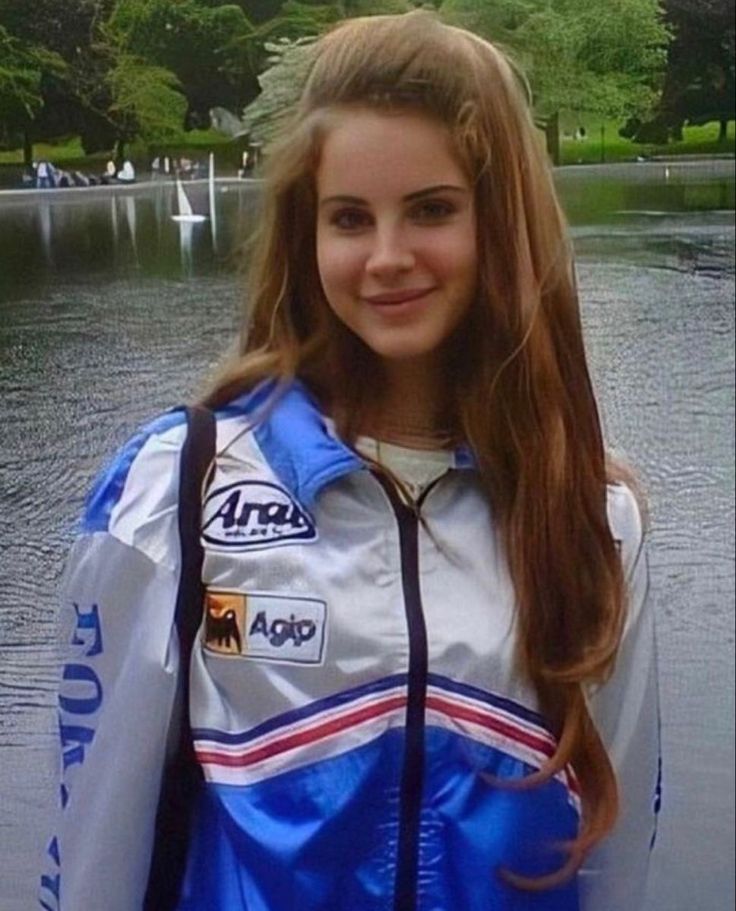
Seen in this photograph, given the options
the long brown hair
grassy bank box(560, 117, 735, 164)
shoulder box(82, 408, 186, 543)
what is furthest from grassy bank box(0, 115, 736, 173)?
shoulder box(82, 408, 186, 543)

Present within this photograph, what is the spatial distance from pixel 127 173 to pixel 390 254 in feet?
1.89

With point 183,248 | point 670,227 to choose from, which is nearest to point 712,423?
point 670,227

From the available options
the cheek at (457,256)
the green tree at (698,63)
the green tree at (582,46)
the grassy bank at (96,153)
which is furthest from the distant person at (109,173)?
the cheek at (457,256)

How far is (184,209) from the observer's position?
1.28 meters

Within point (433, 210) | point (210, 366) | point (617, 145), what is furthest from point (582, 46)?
point (433, 210)

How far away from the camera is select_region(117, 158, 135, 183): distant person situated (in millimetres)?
1262

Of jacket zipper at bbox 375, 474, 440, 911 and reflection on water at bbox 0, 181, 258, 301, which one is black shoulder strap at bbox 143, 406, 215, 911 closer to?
jacket zipper at bbox 375, 474, 440, 911

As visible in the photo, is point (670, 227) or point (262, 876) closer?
point (262, 876)

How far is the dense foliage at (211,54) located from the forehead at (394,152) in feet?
1.51

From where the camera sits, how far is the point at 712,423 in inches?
51.8

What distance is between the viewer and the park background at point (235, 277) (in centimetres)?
123

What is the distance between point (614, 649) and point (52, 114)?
0.73 meters

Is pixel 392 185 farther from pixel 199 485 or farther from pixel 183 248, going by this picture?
pixel 183 248

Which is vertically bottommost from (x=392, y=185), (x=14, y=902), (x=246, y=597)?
(x=14, y=902)
